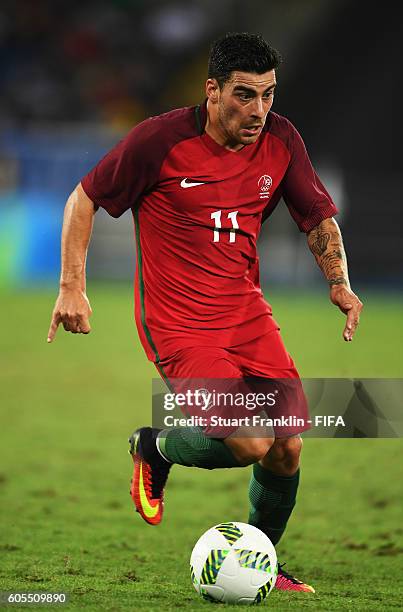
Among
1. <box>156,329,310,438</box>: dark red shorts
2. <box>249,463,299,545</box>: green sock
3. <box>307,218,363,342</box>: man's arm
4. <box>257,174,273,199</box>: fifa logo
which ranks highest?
<box>257,174,273,199</box>: fifa logo

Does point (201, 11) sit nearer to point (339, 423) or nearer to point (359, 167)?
point (359, 167)

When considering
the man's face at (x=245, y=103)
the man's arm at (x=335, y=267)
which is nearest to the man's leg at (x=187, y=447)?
the man's arm at (x=335, y=267)

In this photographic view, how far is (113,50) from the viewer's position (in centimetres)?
2402

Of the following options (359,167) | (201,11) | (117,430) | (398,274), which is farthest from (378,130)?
(117,430)

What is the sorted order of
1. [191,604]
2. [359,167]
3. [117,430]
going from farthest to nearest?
[359,167]
[117,430]
[191,604]

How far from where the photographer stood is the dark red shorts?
4438 millimetres

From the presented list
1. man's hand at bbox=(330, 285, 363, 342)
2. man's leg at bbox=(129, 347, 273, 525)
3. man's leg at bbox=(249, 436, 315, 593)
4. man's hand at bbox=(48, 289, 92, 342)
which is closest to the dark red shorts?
man's leg at bbox=(129, 347, 273, 525)

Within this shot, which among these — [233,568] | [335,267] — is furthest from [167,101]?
[233,568]

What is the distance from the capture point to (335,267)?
489 cm

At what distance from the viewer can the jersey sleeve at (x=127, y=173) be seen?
4602 millimetres

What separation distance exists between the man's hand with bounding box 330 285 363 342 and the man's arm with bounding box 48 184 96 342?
112cm

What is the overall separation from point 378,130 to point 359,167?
874 millimetres

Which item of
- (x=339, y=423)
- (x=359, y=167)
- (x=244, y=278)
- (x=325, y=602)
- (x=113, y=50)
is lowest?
(x=325, y=602)

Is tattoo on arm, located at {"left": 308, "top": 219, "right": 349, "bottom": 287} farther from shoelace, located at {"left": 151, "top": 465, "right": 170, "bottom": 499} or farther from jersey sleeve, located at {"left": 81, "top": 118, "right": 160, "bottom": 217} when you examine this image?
shoelace, located at {"left": 151, "top": 465, "right": 170, "bottom": 499}
